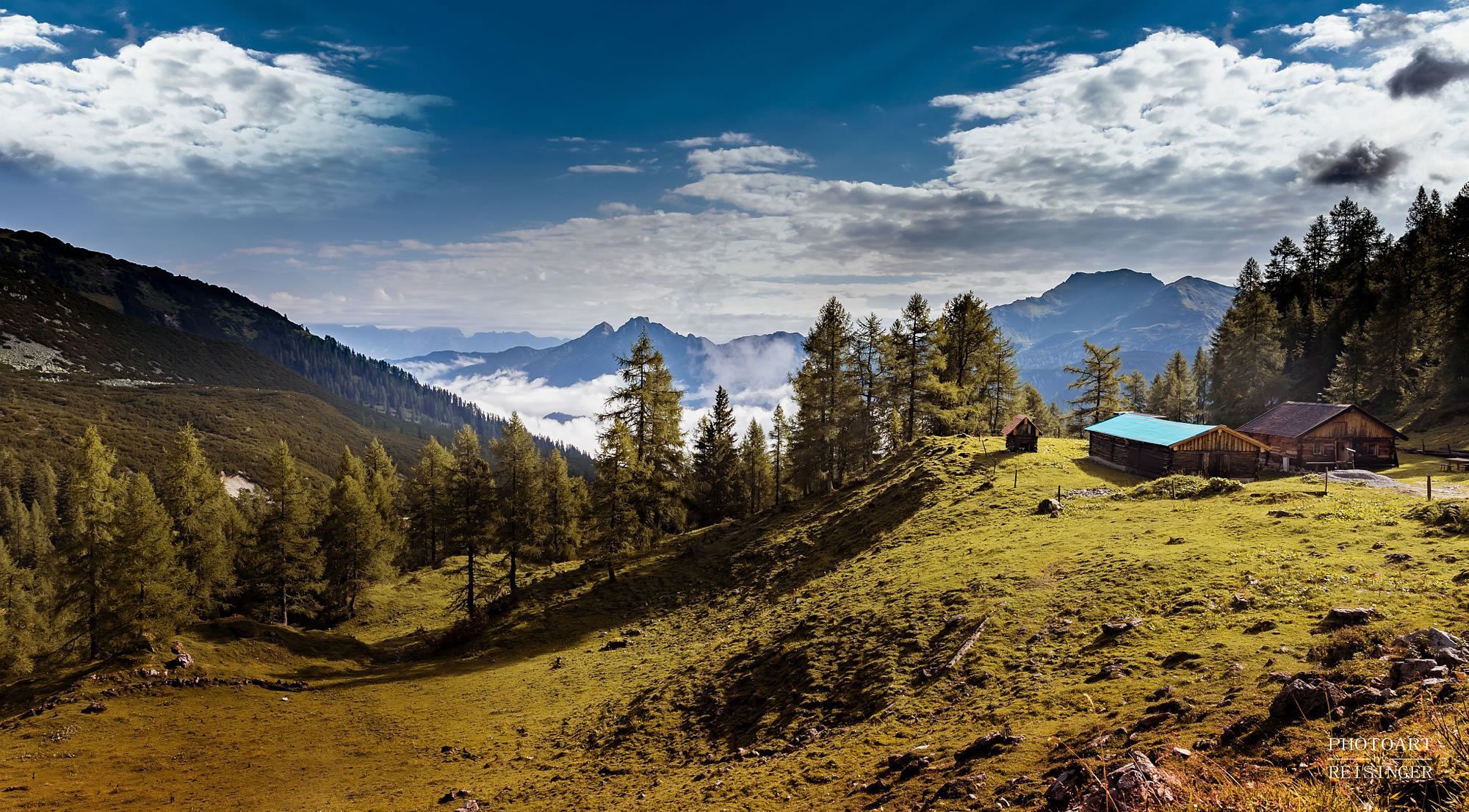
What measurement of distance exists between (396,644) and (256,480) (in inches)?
7575

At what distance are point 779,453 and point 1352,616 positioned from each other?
67.4 meters

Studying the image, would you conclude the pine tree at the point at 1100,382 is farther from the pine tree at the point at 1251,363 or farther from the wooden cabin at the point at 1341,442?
the wooden cabin at the point at 1341,442

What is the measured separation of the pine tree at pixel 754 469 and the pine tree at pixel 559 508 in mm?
21381

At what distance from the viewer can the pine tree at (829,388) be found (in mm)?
56781

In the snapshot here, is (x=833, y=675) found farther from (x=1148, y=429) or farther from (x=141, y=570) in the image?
(x=141, y=570)

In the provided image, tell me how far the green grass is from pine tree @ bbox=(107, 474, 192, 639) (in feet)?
15.0

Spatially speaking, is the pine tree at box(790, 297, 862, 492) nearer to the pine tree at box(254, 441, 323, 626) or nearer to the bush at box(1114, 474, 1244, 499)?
the bush at box(1114, 474, 1244, 499)

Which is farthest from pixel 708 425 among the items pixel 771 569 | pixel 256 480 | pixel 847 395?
pixel 256 480

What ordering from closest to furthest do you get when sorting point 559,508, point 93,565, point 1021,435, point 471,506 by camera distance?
point 93,565
point 471,506
point 1021,435
point 559,508

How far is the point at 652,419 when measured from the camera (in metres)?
51.2

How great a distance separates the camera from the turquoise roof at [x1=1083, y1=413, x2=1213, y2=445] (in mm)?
43812

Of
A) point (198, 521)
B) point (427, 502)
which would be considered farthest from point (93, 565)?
point (427, 502)

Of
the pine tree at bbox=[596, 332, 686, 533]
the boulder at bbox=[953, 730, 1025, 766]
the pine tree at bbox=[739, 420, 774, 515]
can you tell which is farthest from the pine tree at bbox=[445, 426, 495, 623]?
the boulder at bbox=[953, 730, 1025, 766]

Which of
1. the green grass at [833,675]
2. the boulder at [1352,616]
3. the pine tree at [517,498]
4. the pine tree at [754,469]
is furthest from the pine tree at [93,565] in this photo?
the boulder at [1352,616]
